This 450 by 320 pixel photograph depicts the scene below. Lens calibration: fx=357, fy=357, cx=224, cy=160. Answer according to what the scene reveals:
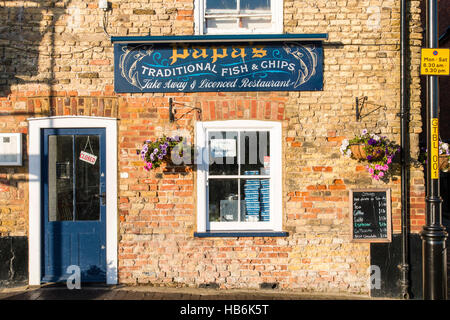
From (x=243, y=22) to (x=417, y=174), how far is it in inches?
139

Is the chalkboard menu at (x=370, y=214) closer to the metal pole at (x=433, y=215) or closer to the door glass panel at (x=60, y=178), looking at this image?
the metal pole at (x=433, y=215)

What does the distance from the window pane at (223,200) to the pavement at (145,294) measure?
1094 mm

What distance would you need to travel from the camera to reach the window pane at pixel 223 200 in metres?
5.53

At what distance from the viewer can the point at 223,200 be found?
554cm

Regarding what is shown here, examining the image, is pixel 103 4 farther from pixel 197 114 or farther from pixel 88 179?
pixel 88 179

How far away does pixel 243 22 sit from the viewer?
5.60 m

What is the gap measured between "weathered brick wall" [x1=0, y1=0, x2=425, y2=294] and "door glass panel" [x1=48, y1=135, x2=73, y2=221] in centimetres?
38

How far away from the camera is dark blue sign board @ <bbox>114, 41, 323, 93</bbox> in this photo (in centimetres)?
537

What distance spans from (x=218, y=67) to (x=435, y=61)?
285 cm

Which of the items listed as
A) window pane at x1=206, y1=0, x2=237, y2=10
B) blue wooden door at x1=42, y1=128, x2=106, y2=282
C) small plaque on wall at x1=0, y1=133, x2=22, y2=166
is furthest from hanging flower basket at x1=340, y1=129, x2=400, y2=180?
small plaque on wall at x1=0, y1=133, x2=22, y2=166

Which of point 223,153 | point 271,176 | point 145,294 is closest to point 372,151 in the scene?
point 271,176

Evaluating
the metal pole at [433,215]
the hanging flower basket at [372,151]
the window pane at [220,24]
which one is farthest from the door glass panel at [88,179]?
the metal pole at [433,215]

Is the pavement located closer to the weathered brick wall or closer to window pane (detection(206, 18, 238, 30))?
the weathered brick wall
